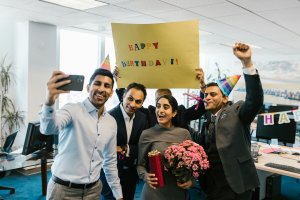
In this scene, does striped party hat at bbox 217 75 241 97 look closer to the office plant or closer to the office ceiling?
the office ceiling

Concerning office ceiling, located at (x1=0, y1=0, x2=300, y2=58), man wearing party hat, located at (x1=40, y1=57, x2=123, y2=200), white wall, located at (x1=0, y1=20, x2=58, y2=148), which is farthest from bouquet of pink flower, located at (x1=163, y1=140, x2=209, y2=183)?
white wall, located at (x1=0, y1=20, x2=58, y2=148)

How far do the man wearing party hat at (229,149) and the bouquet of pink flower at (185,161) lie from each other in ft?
0.67

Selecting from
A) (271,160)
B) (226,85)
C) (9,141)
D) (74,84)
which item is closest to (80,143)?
(74,84)

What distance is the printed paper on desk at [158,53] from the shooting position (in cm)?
190

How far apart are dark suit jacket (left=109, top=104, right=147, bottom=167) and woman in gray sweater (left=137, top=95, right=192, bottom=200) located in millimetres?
79

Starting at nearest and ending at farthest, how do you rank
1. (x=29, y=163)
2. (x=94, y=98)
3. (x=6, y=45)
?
(x=94, y=98) < (x=29, y=163) < (x=6, y=45)

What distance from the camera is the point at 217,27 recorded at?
4812 millimetres

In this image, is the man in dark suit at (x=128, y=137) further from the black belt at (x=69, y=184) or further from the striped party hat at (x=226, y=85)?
the striped party hat at (x=226, y=85)

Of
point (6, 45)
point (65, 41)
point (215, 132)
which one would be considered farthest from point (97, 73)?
point (65, 41)

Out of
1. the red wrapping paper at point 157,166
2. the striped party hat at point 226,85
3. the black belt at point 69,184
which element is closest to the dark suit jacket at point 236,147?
the striped party hat at point 226,85

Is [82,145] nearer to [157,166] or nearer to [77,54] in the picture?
[157,166]

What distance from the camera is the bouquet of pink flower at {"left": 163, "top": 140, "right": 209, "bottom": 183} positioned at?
1740 millimetres

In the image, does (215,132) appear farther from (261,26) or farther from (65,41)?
(65,41)

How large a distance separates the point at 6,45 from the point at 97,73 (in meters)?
4.01
